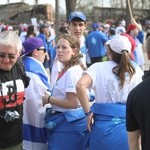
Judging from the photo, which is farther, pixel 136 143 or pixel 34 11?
pixel 34 11

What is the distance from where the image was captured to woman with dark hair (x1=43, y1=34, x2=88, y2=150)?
375cm

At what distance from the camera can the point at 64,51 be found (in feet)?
13.3

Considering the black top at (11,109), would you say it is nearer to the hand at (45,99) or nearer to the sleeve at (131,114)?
the hand at (45,99)

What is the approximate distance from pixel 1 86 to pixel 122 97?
1094mm

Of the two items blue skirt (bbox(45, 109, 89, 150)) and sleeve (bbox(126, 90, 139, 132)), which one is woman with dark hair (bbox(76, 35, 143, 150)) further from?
sleeve (bbox(126, 90, 139, 132))

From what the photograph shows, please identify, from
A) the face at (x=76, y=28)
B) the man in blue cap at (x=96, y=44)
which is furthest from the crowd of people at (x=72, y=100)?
the man in blue cap at (x=96, y=44)

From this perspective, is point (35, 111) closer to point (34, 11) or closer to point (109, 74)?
point (109, 74)

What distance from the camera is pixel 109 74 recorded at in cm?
350

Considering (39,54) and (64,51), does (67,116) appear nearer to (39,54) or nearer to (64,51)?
(64,51)

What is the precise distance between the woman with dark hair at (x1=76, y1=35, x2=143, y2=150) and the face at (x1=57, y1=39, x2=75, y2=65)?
1.78 feet

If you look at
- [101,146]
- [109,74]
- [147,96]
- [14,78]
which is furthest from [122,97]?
[147,96]

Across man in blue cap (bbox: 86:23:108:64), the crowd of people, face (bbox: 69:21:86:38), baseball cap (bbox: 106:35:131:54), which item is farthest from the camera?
man in blue cap (bbox: 86:23:108:64)

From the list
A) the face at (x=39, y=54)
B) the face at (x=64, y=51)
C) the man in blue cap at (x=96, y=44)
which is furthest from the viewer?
the man in blue cap at (x=96, y=44)

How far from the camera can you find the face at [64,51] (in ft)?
13.2
